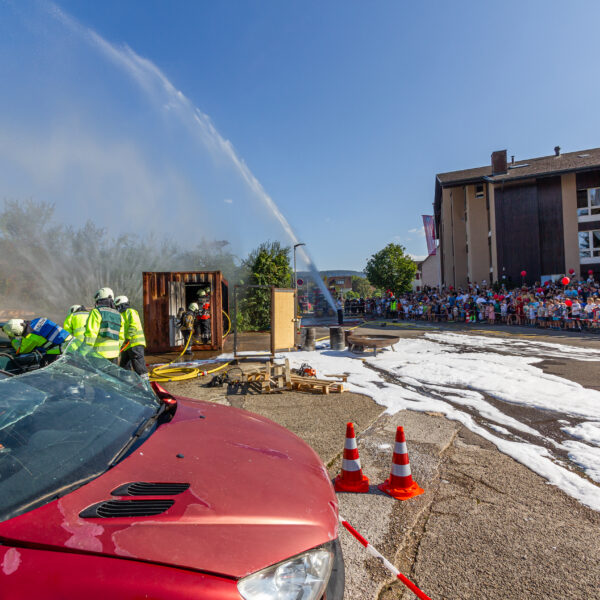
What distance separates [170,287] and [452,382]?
9.17 m

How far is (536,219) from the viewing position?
27828mm

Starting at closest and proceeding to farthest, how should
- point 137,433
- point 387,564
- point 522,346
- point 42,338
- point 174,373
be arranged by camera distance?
point 137,433
point 387,564
point 42,338
point 174,373
point 522,346

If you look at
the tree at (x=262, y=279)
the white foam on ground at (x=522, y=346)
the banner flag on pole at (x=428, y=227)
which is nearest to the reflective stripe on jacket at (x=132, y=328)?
the white foam on ground at (x=522, y=346)

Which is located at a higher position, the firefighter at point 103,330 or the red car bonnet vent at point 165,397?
the firefighter at point 103,330

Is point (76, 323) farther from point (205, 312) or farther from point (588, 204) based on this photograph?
point (588, 204)

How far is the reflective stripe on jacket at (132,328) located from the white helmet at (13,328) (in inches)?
68.4

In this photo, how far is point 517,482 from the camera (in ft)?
11.3

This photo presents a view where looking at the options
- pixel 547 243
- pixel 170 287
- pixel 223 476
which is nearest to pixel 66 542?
pixel 223 476

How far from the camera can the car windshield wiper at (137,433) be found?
1849 mm

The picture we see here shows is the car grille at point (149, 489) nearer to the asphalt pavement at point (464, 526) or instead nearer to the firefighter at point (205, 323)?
the asphalt pavement at point (464, 526)

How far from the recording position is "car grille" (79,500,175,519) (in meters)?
1.42

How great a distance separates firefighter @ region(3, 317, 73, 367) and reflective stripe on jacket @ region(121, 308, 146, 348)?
1.63 m

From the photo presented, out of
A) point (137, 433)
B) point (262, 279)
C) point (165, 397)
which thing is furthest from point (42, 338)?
point (262, 279)

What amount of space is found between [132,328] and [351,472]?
17.0 feet
